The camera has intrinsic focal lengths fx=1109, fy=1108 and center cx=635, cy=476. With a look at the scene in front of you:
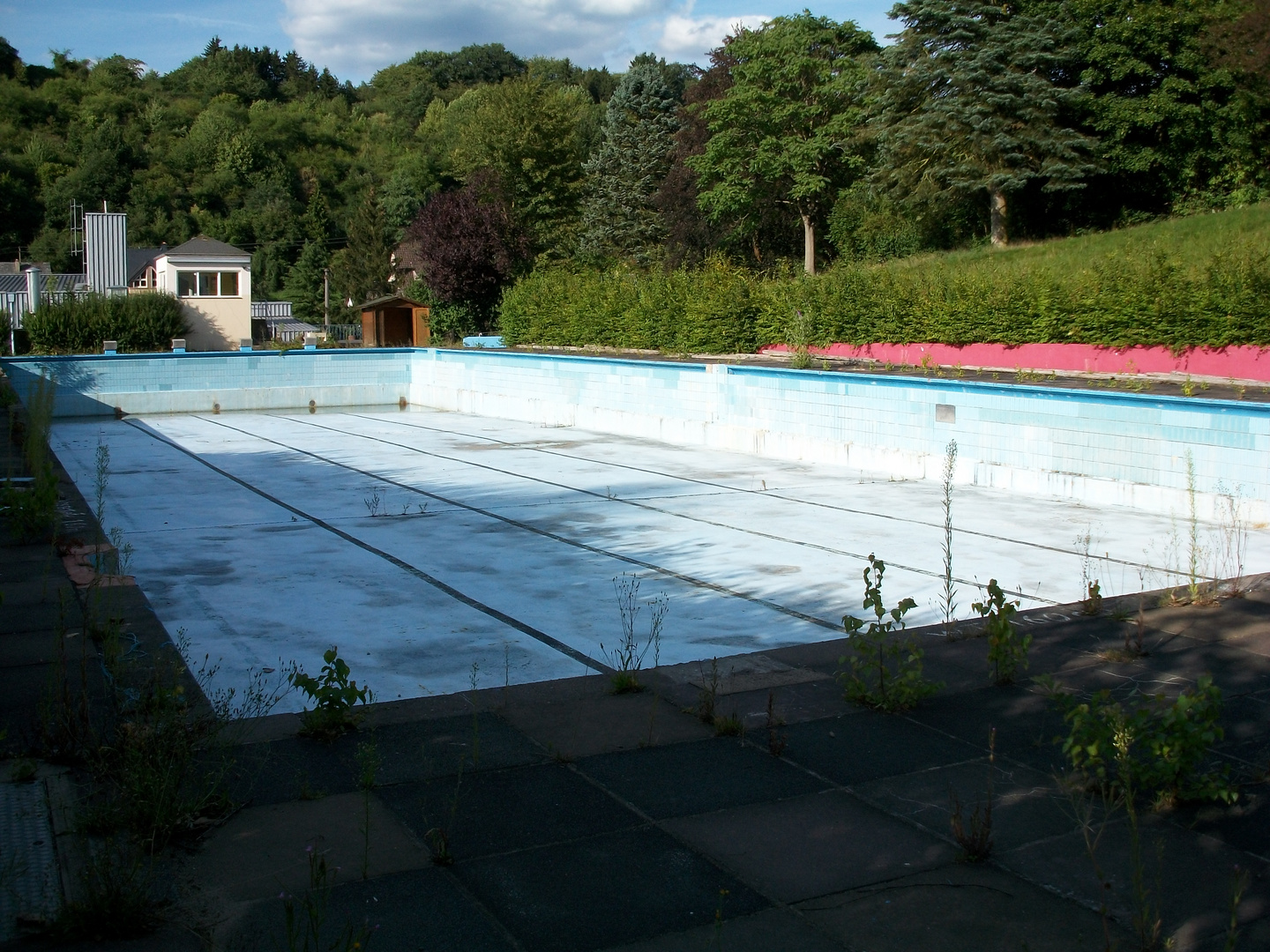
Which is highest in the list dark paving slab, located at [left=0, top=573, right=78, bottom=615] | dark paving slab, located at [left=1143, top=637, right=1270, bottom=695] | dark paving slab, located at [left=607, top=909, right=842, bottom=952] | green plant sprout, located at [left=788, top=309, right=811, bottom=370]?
green plant sprout, located at [left=788, top=309, right=811, bottom=370]

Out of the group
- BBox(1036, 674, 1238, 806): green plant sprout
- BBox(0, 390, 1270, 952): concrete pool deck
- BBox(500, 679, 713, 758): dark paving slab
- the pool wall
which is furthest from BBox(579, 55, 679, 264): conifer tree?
BBox(1036, 674, 1238, 806): green plant sprout

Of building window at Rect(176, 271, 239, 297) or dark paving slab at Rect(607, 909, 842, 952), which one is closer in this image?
dark paving slab at Rect(607, 909, 842, 952)

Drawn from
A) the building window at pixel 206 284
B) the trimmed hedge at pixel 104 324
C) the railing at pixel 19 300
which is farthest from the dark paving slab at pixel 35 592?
the building window at pixel 206 284

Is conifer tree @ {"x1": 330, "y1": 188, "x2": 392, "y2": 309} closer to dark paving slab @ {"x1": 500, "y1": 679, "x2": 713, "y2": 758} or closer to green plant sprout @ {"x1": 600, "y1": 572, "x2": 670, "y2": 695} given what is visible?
green plant sprout @ {"x1": 600, "y1": 572, "x2": 670, "y2": 695}

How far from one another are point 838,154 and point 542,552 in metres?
39.9

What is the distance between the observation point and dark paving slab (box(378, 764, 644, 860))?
3.73 meters

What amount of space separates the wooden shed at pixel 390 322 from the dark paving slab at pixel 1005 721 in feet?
137

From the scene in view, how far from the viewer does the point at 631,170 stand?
190 feet

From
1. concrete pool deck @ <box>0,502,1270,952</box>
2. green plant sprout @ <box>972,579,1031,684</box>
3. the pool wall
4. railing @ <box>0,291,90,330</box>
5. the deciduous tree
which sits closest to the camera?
concrete pool deck @ <box>0,502,1270,952</box>

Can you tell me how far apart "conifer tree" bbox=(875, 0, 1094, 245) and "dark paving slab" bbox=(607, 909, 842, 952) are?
35.5 metres

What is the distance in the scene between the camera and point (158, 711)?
423cm

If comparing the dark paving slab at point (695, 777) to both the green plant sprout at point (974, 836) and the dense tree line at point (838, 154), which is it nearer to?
the green plant sprout at point (974, 836)

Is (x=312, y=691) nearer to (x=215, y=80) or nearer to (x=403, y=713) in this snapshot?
(x=403, y=713)

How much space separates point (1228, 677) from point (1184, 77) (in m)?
38.4
